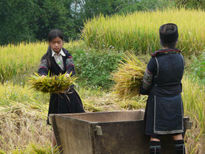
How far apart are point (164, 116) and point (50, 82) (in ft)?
3.96

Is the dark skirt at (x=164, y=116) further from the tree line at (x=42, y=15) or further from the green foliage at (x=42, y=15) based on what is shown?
the green foliage at (x=42, y=15)

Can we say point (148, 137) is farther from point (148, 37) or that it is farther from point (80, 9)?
point (80, 9)

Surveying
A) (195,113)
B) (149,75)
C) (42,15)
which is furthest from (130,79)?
(42,15)

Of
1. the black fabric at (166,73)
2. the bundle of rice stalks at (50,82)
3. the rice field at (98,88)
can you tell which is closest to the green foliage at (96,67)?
the rice field at (98,88)

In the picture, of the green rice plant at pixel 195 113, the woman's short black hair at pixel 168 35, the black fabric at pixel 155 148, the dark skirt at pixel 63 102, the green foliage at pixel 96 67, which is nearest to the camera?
the black fabric at pixel 155 148

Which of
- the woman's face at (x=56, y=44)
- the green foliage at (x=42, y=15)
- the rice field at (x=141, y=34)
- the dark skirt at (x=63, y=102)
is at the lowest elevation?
the dark skirt at (x=63, y=102)

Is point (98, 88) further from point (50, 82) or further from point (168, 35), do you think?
point (168, 35)

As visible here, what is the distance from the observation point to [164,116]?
3.10 meters

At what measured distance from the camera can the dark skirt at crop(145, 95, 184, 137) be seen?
3090 millimetres

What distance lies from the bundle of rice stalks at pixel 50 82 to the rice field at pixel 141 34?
534cm

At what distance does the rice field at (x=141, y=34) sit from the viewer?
8.96 m

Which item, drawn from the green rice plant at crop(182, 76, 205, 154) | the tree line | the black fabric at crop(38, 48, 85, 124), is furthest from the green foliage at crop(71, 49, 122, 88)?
the tree line

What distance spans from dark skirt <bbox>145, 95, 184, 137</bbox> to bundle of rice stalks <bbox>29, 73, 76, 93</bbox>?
3.13 feet

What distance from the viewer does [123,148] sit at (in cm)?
306
